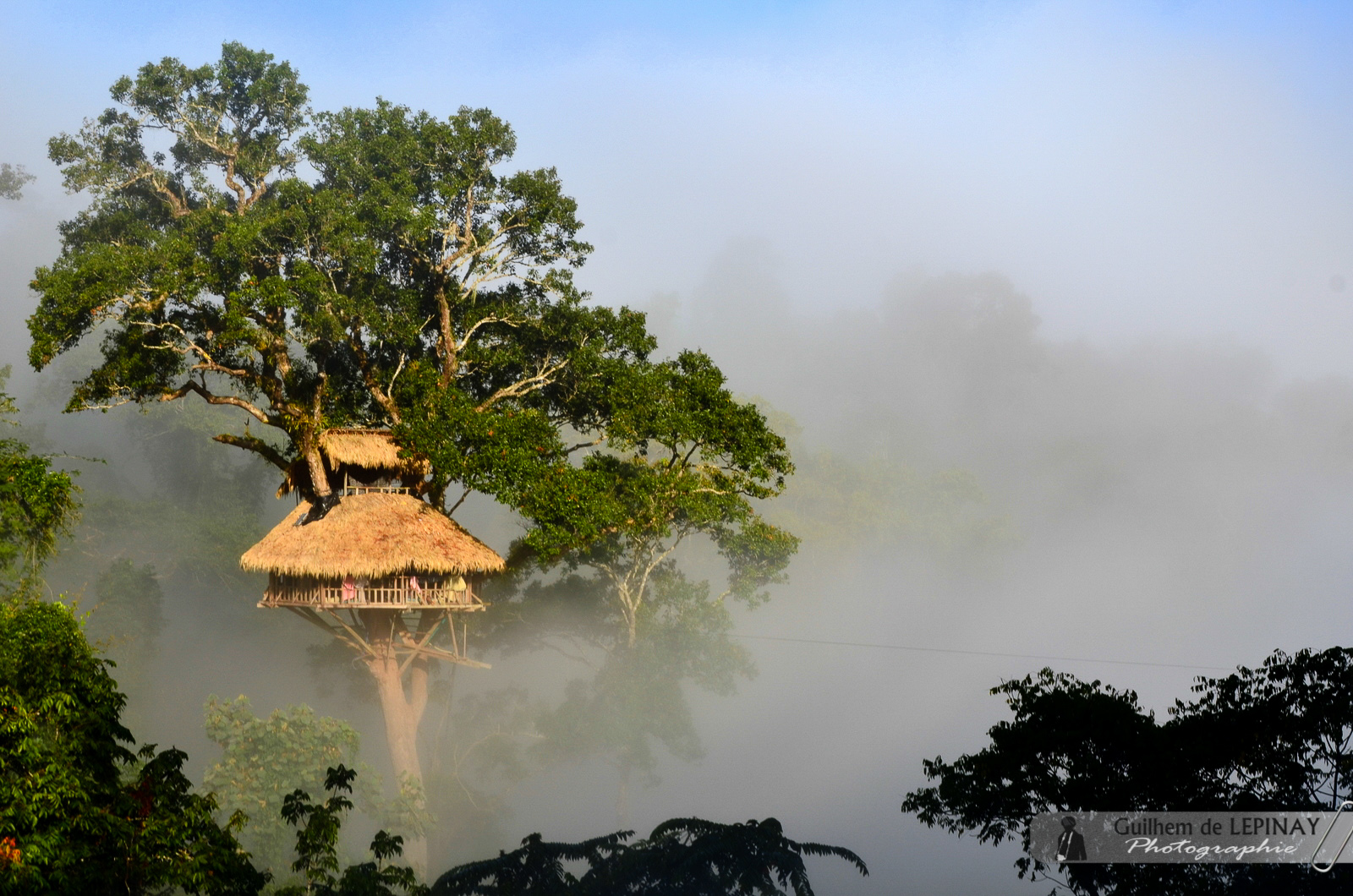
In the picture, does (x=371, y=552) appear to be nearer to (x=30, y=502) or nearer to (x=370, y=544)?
(x=370, y=544)

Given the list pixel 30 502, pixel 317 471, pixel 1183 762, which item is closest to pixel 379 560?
pixel 317 471

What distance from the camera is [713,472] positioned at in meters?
18.4

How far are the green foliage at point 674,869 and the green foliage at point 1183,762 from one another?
1.84m

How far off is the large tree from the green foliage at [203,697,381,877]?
1.49 meters

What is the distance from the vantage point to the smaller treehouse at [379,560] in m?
17.7

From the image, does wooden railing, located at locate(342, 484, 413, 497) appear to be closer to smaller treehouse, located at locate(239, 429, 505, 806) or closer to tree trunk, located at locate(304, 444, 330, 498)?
smaller treehouse, located at locate(239, 429, 505, 806)

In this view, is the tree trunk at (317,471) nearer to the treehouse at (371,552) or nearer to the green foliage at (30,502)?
the treehouse at (371,552)

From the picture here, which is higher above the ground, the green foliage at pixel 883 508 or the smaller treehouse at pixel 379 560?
the green foliage at pixel 883 508

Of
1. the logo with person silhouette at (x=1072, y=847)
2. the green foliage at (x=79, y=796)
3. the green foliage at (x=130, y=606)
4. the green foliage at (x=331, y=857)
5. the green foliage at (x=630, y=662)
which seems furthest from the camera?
the green foliage at (x=130, y=606)

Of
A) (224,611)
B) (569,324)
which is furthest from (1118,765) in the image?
(224,611)

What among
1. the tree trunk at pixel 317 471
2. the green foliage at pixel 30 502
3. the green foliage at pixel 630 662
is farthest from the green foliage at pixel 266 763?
the green foliage at pixel 30 502

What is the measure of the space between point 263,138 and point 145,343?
757 cm

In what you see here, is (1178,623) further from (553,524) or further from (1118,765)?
(1118,765)

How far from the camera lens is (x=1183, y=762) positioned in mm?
8094
